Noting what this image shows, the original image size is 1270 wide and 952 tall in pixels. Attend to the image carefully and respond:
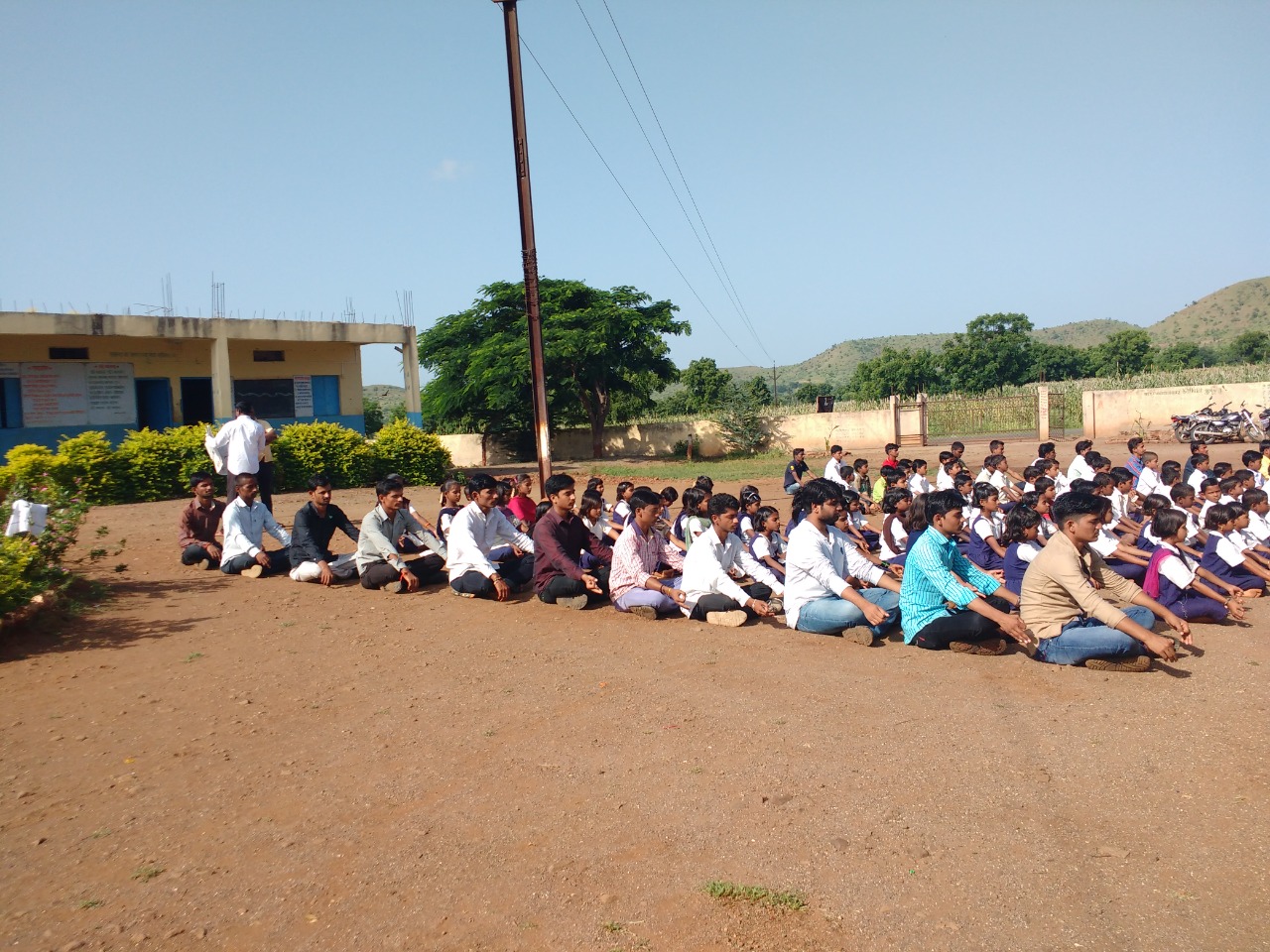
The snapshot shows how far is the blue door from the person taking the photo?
21109 mm

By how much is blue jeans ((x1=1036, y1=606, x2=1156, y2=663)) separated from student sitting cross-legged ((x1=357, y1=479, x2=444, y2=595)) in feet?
17.6

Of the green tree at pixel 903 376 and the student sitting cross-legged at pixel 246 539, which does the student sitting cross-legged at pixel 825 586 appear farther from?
the green tree at pixel 903 376

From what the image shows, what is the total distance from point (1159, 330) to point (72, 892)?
11135 centimetres

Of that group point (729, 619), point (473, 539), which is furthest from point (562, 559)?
point (729, 619)

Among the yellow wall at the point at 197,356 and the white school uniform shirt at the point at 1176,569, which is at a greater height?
the yellow wall at the point at 197,356

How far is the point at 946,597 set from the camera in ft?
20.5

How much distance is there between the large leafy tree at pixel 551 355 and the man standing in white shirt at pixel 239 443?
18599 mm

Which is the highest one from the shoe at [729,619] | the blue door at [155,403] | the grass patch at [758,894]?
the blue door at [155,403]

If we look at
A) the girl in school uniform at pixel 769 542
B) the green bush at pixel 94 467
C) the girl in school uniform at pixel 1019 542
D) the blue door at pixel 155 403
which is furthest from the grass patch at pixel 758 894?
the blue door at pixel 155 403

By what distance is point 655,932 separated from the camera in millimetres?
3168

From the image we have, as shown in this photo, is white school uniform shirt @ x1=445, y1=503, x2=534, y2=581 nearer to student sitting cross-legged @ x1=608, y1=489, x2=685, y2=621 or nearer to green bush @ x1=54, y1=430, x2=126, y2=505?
student sitting cross-legged @ x1=608, y1=489, x2=685, y2=621

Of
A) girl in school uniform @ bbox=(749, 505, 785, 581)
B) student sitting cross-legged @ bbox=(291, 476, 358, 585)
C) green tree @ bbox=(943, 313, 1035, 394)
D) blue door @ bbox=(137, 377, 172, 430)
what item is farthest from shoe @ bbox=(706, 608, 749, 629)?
green tree @ bbox=(943, 313, 1035, 394)

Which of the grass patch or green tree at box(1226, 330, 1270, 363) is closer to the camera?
the grass patch

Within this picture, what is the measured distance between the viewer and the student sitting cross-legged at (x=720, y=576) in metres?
7.25
